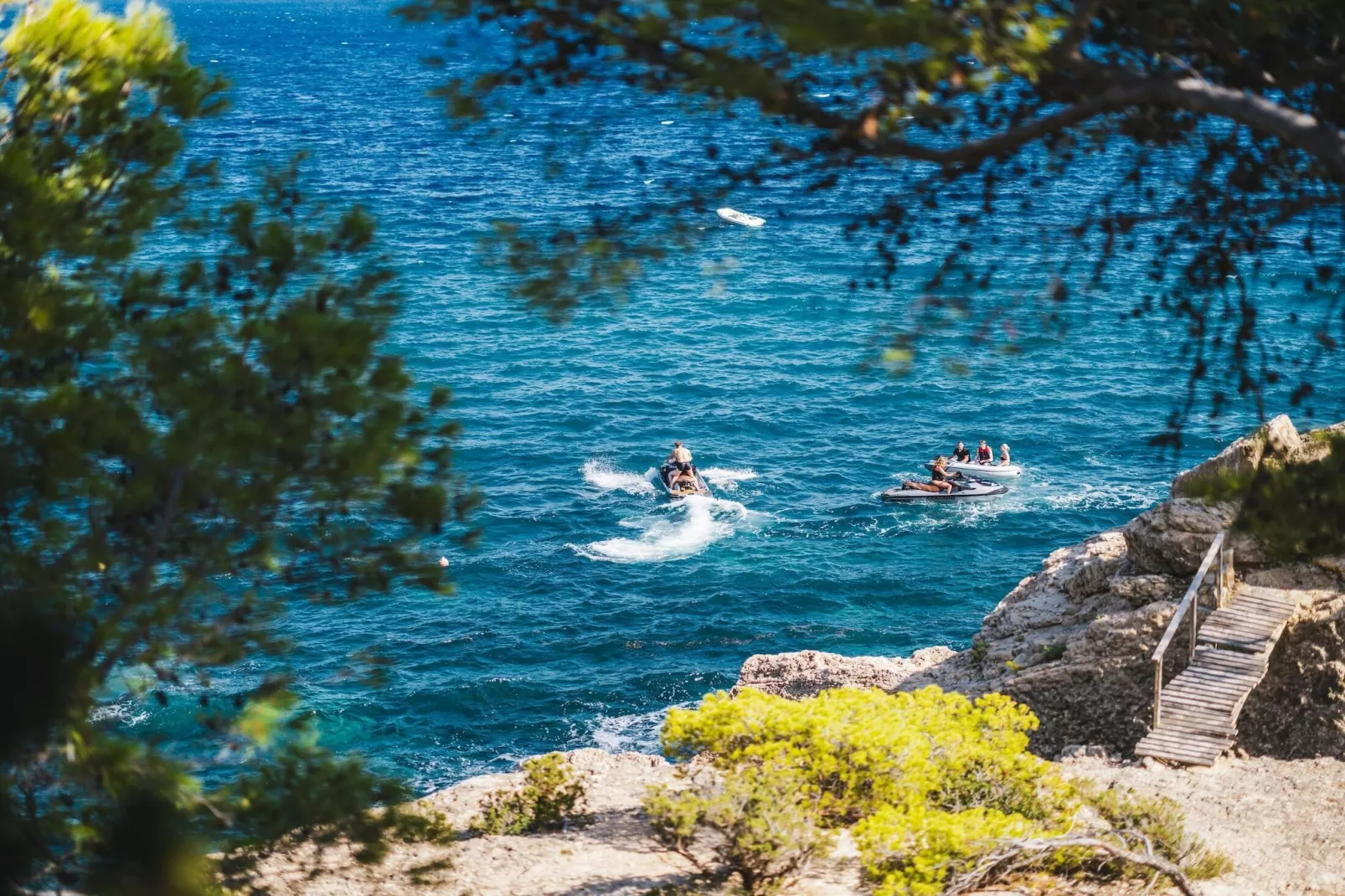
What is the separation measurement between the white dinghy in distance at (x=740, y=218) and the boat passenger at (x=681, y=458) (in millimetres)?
28484

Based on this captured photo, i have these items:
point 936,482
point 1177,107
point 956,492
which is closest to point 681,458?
point 936,482

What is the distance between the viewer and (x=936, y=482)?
38406mm

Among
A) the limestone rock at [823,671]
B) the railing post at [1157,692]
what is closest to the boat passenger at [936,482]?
the limestone rock at [823,671]

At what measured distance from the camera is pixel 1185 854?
13742 mm

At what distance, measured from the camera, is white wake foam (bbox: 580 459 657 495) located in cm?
3962

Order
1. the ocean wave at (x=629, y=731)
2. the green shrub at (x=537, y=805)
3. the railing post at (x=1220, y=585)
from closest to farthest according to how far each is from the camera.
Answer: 1. the green shrub at (x=537, y=805)
2. the railing post at (x=1220, y=585)
3. the ocean wave at (x=629, y=731)

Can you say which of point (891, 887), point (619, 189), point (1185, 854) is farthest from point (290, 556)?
point (619, 189)

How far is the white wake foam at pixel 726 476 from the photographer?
131ft

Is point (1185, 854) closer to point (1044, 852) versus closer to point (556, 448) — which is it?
point (1044, 852)

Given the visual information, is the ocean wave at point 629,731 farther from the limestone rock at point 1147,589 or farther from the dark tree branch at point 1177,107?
the dark tree branch at point 1177,107

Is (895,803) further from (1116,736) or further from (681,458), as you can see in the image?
(681,458)

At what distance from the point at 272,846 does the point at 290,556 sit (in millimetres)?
1821

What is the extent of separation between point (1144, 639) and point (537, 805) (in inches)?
376

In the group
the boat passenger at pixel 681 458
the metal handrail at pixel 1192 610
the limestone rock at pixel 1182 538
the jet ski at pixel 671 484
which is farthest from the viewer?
the boat passenger at pixel 681 458
